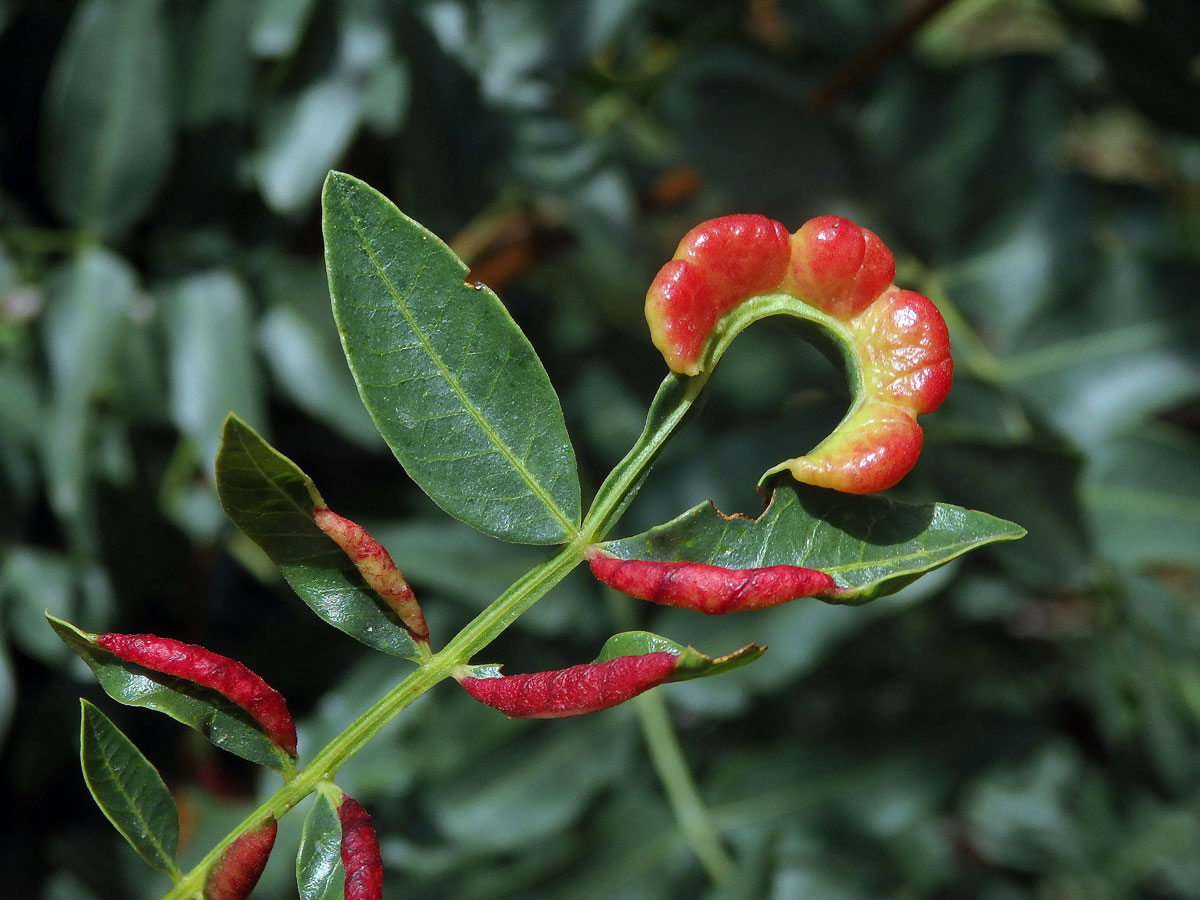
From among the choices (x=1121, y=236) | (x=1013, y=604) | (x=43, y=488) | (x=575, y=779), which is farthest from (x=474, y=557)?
(x=1013, y=604)

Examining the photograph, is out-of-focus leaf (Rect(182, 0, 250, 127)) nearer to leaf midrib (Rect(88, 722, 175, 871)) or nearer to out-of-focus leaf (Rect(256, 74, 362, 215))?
out-of-focus leaf (Rect(256, 74, 362, 215))

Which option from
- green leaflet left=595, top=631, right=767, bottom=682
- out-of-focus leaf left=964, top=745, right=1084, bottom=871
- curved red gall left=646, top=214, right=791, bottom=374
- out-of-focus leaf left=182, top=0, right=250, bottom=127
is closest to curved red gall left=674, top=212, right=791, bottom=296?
curved red gall left=646, top=214, right=791, bottom=374

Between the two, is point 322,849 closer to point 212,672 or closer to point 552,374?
point 212,672

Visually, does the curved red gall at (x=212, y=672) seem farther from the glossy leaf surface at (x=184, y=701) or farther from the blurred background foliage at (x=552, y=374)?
the blurred background foliage at (x=552, y=374)

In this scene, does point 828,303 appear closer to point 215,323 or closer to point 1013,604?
point 215,323

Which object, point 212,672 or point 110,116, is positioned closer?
point 212,672

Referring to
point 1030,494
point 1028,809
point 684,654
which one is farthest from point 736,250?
point 1028,809
